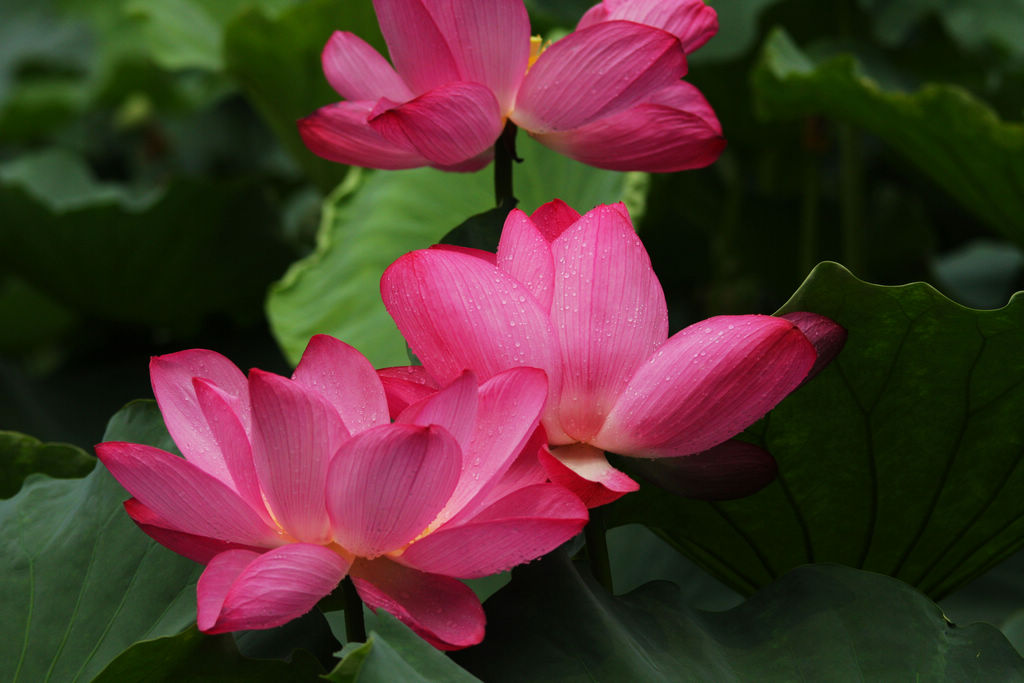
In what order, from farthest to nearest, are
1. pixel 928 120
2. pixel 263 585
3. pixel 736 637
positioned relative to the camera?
pixel 928 120 < pixel 736 637 < pixel 263 585

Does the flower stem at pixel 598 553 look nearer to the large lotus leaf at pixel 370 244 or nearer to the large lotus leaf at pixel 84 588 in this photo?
the large lotus leaf at pixel 84 588

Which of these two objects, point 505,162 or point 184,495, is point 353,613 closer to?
point 184,495

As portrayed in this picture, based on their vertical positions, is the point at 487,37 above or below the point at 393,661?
above

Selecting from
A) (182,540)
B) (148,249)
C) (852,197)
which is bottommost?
(148,249)

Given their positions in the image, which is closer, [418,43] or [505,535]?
[505,535]

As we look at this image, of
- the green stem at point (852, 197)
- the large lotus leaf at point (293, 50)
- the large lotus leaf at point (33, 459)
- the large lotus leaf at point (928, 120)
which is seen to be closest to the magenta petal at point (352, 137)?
the large lotus leaf at point (33, 459)

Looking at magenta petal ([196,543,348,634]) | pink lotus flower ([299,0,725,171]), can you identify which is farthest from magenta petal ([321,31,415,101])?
magenta petal ([196,543,348,634])

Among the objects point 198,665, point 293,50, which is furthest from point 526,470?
point 293,50
